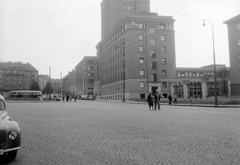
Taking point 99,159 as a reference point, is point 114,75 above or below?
above

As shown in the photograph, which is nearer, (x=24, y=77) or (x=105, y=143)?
(x=105, y=143)

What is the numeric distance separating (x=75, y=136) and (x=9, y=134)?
3.25 metres

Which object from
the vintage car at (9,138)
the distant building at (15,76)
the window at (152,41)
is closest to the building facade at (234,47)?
the window at (152,41)

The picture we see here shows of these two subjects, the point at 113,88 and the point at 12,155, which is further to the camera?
the point at 113,88

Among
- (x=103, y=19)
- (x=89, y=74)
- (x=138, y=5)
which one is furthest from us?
(x=89, y=74)

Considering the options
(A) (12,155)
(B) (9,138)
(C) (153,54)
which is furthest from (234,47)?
(B) (9,138)

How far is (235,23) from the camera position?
57.9m

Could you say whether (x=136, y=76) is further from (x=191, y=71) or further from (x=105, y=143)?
(x=105, y=143)

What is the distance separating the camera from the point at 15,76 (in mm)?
124812

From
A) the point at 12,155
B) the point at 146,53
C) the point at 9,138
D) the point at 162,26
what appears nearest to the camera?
the point at 9,138

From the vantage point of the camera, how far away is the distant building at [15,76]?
12269 cm

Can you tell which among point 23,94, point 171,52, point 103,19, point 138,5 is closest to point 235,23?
point 171,52

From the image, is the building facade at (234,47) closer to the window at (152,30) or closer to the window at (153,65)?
the window at (152,30)

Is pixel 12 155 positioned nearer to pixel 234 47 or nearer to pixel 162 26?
pixel 234 47
